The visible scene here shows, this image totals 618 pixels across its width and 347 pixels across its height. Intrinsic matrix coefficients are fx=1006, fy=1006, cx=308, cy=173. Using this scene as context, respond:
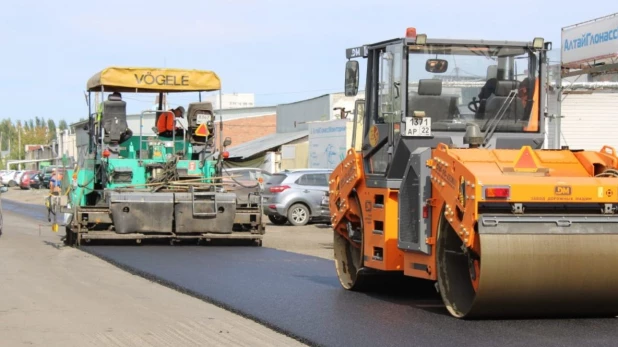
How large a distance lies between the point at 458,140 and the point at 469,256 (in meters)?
1.87

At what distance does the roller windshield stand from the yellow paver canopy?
31.9 ft

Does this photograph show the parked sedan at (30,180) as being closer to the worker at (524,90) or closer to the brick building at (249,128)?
the brick building at (249,128)

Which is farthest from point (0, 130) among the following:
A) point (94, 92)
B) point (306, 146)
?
point (94, 92)

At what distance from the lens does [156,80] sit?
1902 centimetres

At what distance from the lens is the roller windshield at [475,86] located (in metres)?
9.84

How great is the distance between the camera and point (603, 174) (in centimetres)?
841

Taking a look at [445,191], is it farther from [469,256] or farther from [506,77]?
[506,77]

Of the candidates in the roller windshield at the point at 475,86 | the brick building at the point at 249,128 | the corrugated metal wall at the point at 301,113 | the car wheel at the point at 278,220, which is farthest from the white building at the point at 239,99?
the roller windshield at the point at 475,86

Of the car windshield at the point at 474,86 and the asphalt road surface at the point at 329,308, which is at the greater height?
the car windshield at the point at 474,86

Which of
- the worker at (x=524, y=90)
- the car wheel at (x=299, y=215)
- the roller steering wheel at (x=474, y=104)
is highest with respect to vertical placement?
the worker at (x=524, y=90)

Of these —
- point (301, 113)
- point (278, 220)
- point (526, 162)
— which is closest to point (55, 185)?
point (278, 220)

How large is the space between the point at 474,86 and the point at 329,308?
2.65m

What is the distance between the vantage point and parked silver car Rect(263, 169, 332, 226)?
2562 centimetres

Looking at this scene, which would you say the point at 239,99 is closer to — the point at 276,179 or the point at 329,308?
the point at 276,179
